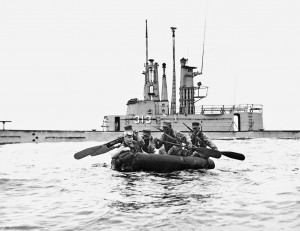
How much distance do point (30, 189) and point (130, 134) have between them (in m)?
4.71

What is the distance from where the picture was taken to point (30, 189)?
1120 cm

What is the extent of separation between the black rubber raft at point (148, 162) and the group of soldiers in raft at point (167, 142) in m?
0.29

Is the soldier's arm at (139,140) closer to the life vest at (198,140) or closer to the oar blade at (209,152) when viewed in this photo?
the oar blade at (209,152)

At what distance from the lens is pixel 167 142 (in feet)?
50.0

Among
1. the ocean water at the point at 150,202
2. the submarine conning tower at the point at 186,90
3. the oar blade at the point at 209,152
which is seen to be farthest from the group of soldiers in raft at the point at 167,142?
the submarine conning tower at the point at 186,90

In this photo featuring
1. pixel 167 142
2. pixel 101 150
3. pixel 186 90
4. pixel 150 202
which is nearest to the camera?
pixel 150 202

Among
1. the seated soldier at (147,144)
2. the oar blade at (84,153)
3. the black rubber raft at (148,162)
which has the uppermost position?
the seated soldier at (147,144)

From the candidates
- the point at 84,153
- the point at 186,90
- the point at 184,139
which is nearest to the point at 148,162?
the point at 184,139

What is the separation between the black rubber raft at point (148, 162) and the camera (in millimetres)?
14102

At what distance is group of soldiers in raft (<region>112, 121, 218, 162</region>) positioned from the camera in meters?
14.7

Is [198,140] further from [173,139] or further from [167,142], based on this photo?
[167,142]

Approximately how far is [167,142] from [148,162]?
5.13 feet

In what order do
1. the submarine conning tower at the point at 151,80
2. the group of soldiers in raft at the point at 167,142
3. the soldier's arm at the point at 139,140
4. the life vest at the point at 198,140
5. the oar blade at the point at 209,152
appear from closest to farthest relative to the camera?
1. the group of soldiers in raft at the point at 167,142
2. the soldier's arm at the point at 139,140
3. the oar blade at the point at 209,152
4. the life vest at the point at 198,140
5. the submarine conning tower at the point at 151,80

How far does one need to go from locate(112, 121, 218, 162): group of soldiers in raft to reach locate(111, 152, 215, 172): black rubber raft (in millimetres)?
292
